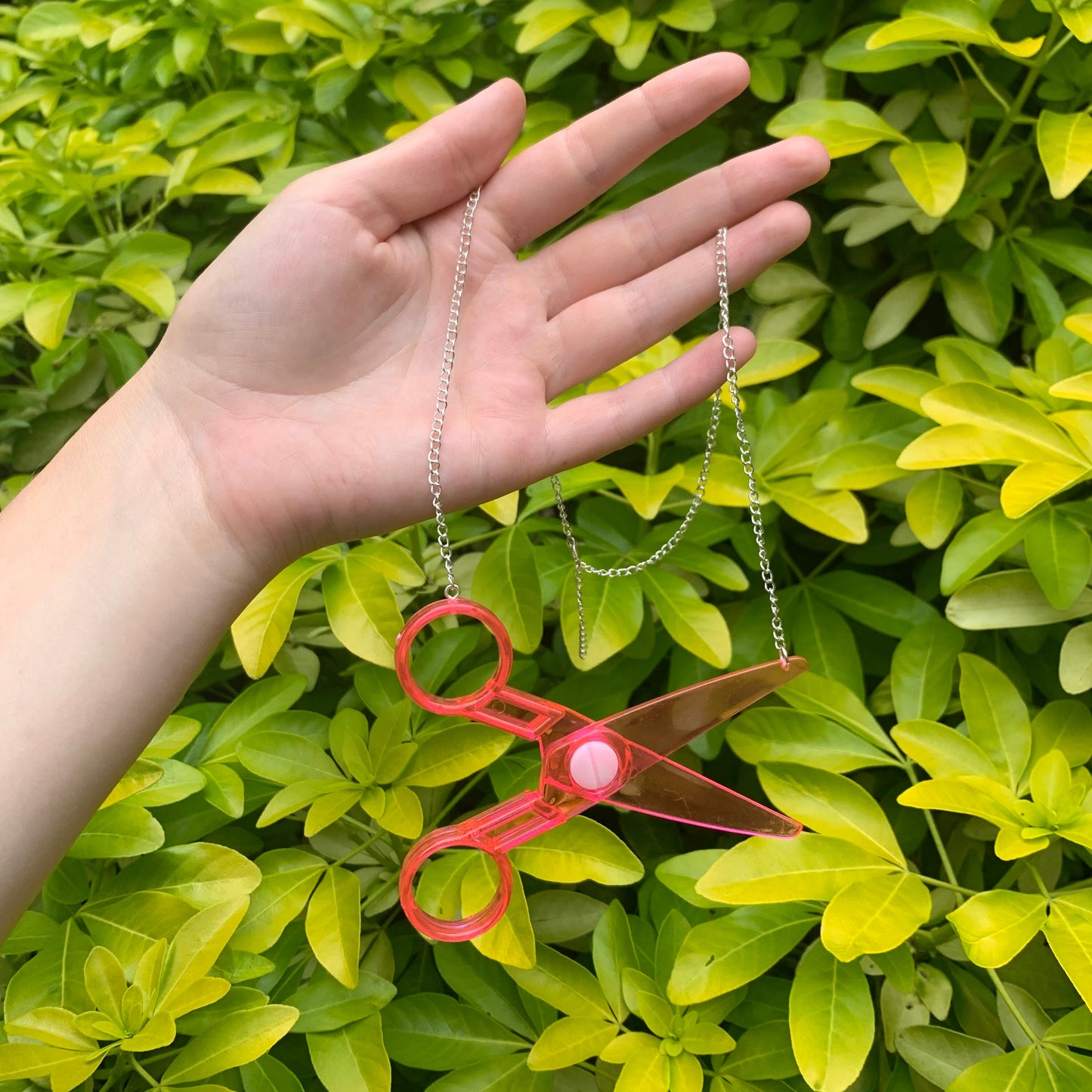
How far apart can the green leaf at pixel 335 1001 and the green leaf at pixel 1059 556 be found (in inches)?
28.3

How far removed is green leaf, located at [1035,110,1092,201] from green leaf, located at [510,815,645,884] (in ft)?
2.48

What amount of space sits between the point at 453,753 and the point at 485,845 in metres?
0.09

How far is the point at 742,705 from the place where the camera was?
2.85 feet

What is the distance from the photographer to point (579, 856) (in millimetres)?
868

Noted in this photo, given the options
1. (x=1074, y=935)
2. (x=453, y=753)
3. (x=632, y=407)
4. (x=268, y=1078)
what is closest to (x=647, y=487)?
(x=632, y=407)

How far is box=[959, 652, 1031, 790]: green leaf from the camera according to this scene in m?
0.90

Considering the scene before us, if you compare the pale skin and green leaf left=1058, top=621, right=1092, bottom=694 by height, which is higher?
the pale skin

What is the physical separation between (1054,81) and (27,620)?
125 cm

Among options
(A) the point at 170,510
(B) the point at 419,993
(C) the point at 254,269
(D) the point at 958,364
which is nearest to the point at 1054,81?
(D) the point at 958,364

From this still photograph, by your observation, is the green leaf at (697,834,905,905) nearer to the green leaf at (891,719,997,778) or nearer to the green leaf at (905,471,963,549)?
the green leaf at (891,719,997,778)

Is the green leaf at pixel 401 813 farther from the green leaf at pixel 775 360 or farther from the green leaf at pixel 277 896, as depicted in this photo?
the green leaf at pixel 775 360

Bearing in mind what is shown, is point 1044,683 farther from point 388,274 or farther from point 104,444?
point 104,444

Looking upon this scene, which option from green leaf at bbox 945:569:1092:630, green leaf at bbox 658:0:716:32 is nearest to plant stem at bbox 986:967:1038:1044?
green leaf at bbox 945:569:1092:630

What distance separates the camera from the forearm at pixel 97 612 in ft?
2.65
